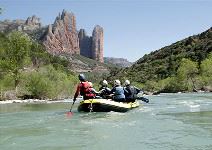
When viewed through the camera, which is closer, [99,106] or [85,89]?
[99,106]

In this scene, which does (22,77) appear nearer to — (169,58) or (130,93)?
(130,93)

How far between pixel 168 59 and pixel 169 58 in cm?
43

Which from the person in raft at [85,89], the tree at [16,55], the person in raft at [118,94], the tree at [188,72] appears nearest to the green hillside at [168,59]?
→ the tree at [188,72]

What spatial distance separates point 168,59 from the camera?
11744 cm

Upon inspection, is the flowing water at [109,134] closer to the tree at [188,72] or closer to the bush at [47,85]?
the bush at [47,85]

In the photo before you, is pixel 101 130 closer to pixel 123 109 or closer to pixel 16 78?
pixel 123 109

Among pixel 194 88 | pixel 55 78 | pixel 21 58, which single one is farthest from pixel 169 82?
pixel 21 58

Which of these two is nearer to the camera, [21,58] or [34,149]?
[34,149]

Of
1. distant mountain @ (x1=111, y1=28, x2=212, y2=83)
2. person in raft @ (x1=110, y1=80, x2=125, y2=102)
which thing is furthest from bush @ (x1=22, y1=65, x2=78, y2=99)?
distant mountain @ (x1=111, y1=28, x2=212, y2=83)

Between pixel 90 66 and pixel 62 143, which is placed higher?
pixel 90 66

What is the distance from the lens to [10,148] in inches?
388

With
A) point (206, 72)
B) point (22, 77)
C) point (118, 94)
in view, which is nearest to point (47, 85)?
point (22, 77)

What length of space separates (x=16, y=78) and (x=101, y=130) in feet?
117

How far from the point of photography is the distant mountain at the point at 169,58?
10414cm
